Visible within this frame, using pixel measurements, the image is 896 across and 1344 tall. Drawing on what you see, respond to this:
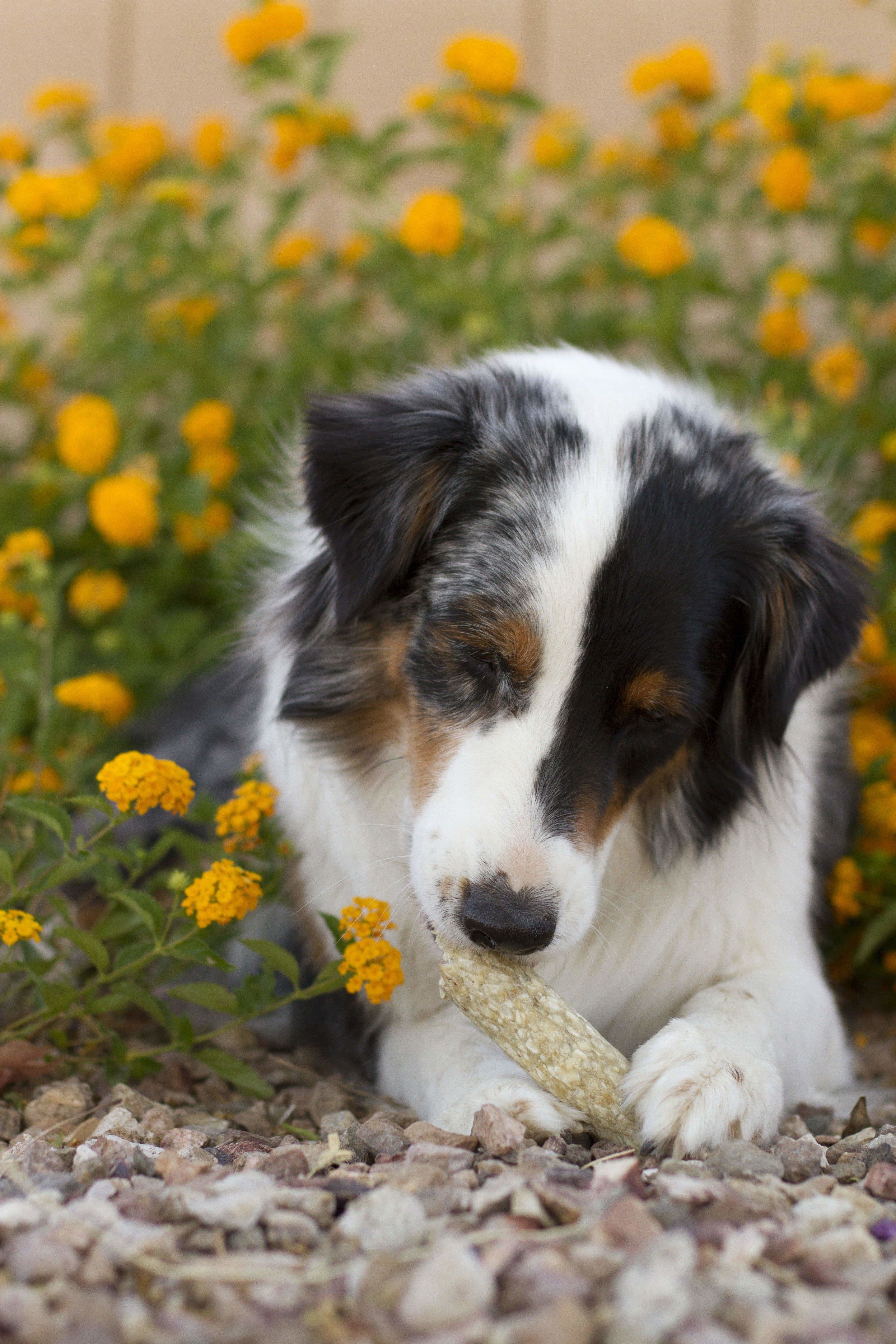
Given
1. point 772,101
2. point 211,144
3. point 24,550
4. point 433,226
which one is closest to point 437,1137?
point 24,550

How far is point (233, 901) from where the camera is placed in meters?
2.30

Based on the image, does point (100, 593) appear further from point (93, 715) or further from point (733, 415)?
point (733, 415)

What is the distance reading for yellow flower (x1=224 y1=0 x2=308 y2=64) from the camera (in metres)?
4.15

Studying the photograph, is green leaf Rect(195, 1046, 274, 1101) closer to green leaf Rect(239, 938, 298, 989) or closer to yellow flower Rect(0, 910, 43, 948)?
green leaf Rect(239, 938, 298, 989)

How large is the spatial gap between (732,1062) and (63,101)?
12.7 ft

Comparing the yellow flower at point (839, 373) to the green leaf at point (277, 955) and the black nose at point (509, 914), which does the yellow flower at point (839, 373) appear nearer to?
the black nose at point (509, 914)

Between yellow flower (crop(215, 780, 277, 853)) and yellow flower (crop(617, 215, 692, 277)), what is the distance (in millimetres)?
2496

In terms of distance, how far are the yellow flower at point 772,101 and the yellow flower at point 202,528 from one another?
2.24 metres

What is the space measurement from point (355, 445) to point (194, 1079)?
4.57 ft

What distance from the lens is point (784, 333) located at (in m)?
4.41

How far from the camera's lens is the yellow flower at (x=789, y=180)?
4211 millimetres

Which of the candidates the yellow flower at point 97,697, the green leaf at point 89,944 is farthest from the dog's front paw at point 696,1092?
the yellow flower at point 97,697

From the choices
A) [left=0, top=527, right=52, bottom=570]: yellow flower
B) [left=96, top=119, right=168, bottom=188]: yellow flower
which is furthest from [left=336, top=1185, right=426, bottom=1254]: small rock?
[left=96, top=119, right=168, bottom=188]: yellow flower

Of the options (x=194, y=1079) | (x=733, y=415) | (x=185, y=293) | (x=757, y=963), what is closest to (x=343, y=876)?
(x=194, y=1079)
